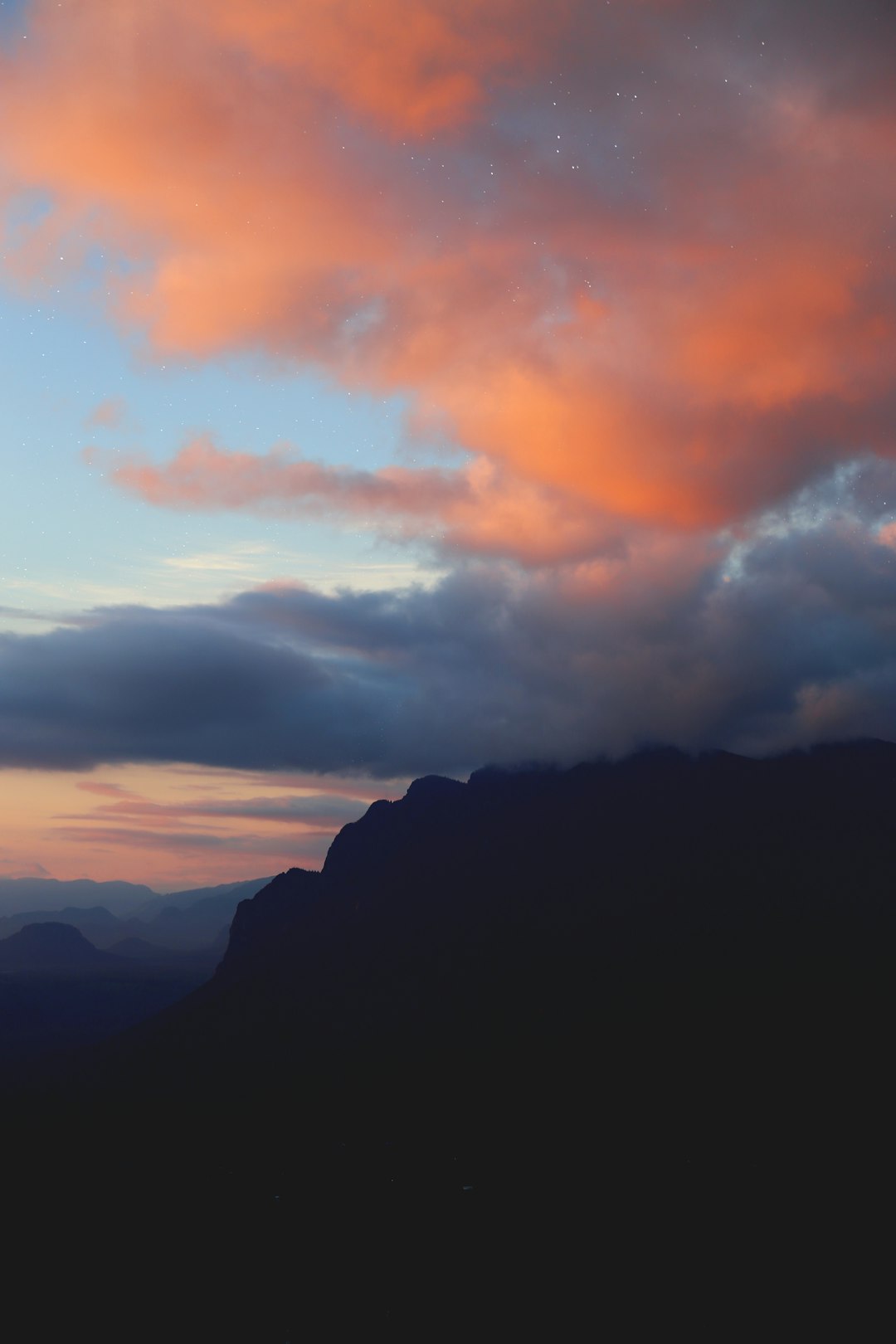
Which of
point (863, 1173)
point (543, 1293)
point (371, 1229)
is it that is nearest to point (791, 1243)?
point (863, 1173)

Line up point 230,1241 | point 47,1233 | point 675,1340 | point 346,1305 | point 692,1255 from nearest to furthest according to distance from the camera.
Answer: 1. point 675,1340
2. point 346,1305
3. point 692,1255
4. point 230,1241
5. point 47,1233

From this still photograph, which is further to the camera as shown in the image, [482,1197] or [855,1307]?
[482,1197]

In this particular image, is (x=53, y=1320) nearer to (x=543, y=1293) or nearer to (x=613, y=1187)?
(x=543, y=1293)

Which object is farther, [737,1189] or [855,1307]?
[737,1189]

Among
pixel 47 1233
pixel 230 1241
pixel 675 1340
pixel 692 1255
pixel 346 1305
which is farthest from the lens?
pixel 47 1233

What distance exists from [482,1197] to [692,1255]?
41.9 metres

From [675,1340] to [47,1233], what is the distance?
124 meters

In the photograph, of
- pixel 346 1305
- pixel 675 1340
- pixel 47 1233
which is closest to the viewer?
pixel 675 1340

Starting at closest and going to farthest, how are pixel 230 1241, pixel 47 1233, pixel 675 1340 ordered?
pixel 675 1340
pixel 230 1241
pixel 47 1233

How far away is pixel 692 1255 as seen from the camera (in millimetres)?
160375

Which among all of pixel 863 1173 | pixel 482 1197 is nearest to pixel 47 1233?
pixel 482 1197

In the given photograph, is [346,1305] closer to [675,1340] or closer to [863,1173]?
[675,1340]

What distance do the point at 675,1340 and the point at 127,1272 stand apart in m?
94.1

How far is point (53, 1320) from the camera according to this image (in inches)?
6102
